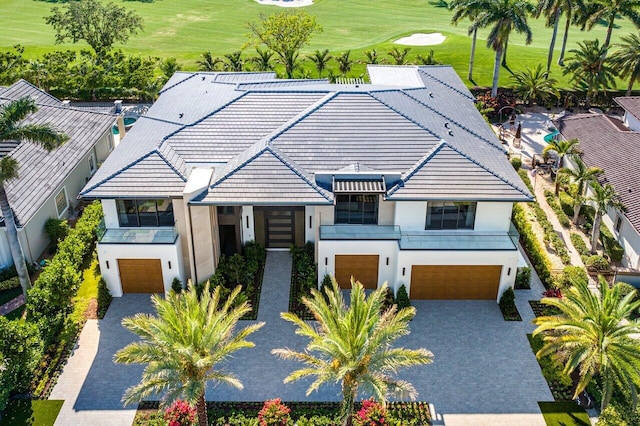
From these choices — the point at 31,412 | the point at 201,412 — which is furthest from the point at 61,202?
the point at 201,412

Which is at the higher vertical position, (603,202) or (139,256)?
(603,202)

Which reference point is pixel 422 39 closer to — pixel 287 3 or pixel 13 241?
pixel 287 3

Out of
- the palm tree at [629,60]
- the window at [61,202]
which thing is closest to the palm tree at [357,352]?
the window at [61,202]

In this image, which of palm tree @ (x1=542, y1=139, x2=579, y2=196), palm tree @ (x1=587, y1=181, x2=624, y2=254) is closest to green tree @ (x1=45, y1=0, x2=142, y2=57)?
palm tree @ (x1=542, y1=139, x2=579, y2=196)

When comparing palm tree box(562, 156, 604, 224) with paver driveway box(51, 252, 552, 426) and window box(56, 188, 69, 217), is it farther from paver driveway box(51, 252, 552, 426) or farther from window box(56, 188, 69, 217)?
window box(56, 188, 69, 217)

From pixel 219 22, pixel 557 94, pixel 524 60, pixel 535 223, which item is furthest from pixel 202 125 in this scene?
pixel 219 22

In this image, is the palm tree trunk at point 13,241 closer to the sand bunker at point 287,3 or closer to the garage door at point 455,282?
the garage door at point 455,282

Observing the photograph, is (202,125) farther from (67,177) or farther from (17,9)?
(17,9)
